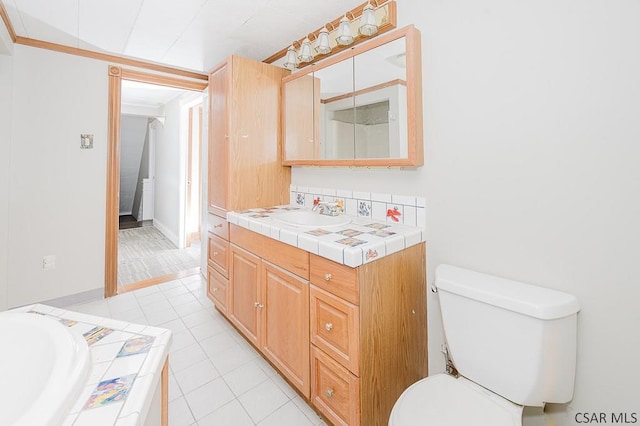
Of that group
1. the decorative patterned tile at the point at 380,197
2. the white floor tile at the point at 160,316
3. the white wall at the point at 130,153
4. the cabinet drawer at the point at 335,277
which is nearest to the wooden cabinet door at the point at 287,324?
the cabinet drawer at the point at 335,277

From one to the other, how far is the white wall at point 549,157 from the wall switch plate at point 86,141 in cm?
275

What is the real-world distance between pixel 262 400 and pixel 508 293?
131cm

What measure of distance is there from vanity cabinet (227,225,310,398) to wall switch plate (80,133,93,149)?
64.3 inches

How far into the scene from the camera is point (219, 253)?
224 cm

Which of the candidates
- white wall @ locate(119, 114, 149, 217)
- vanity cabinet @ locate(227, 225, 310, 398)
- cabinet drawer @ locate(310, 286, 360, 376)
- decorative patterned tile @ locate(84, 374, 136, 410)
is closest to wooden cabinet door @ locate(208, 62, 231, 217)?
vanity cabinet @ locate(227, 225, 310, 398)

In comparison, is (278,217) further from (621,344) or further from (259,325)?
(621,344)

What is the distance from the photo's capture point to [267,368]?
5.85ft

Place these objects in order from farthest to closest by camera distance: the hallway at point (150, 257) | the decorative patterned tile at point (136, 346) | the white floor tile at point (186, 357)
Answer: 1. the hallway at point (150, 257)
2. the white floor tile at point (186, 357)
3. the decorative patterned tile at point (136, 346)

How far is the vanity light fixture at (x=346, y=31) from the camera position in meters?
1.60

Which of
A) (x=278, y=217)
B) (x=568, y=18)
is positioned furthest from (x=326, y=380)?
(x=568, y=18)

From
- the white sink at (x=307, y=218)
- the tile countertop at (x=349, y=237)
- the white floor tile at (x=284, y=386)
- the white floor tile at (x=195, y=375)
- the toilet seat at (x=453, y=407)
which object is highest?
the white sink at (x=307, y=218)

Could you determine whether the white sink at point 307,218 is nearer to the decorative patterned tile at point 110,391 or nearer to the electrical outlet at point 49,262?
the decorative patterned tile at point 110,391

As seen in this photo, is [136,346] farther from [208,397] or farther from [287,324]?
[208,397]

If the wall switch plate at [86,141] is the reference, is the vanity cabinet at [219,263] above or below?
below
